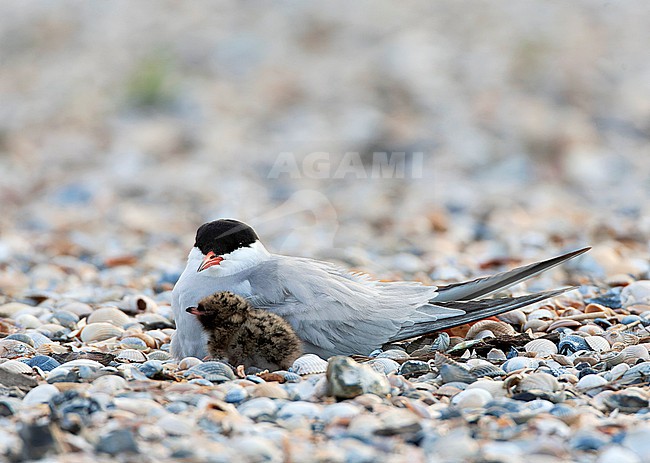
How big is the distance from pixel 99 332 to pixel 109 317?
0.72 feet

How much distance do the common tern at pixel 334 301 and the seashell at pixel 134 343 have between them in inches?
10.3

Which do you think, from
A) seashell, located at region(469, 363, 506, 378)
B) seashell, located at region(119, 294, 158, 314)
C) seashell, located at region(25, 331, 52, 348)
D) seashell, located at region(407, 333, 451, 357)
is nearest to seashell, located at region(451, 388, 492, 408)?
seashell, located at region(469, 363, 506, 378)

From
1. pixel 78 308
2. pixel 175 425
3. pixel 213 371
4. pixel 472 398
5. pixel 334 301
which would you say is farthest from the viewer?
pixel 78 308

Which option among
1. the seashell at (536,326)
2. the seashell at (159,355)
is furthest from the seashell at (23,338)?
the seashell at (536,326)

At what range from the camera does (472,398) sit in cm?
298

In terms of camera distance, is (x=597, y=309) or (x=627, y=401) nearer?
(x=627, y=401)

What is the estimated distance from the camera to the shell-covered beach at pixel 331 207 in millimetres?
2750

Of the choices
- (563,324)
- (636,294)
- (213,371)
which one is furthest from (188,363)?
(636,294)

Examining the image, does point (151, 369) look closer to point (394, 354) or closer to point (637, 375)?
point (394, 354)

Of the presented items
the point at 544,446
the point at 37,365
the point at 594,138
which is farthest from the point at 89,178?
the point at 544,446

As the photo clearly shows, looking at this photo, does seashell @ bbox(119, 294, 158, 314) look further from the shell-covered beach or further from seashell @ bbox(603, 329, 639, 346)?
seashell @ bbox(603, 329, 639, 346)

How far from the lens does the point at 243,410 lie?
2889mm

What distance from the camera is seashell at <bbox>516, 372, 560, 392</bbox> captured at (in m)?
3.08

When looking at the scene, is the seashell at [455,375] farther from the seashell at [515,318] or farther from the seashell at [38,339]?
the seashell at [38,339]
